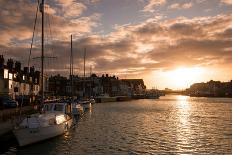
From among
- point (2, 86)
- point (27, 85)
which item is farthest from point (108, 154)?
point (27, 85)

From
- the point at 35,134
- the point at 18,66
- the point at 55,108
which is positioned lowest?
the point at 35,134

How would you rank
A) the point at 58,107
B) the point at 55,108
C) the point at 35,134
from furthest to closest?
the point at 58,107 < the point at 55,108 < the point at 35,134

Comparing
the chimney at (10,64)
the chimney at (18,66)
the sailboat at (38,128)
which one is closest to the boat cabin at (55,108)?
the sailboat at (38,128)

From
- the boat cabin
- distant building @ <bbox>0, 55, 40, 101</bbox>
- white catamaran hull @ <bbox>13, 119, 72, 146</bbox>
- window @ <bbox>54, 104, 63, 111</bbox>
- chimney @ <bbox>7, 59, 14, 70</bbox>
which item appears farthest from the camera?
chimney @ <bbox>7, 59, 14, 70</bbox>

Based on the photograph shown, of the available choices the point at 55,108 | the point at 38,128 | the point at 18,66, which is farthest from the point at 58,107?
the point at 18,66

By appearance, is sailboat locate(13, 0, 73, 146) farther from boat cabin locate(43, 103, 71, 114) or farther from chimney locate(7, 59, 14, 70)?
chimney locate(7, 59, 14, 70)

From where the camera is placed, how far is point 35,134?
1211 inches

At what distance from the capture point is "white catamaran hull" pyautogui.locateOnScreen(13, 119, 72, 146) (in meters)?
29.5

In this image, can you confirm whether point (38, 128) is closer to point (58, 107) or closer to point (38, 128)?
point (38, 128)

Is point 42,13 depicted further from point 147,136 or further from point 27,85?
point 27,85

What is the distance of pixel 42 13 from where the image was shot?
1495 inches

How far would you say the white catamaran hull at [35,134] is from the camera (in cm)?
2952

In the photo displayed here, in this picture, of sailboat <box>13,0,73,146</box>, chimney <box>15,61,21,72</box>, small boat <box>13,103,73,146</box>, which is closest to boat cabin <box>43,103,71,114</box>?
sailboat <box>13,0,73,146</box>

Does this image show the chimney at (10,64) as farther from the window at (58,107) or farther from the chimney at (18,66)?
the window at (58,107)
